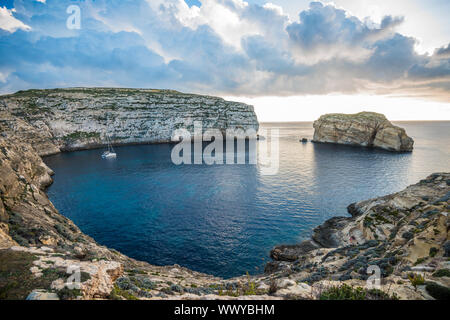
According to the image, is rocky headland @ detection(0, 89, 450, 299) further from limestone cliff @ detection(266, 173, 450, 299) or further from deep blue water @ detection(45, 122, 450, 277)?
deep blue water @ detection(45, 122, 450, 277)

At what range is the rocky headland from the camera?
9.12 m

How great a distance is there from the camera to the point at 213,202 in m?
42.4

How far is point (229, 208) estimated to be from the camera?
39.6 m

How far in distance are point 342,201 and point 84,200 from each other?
54.8 m

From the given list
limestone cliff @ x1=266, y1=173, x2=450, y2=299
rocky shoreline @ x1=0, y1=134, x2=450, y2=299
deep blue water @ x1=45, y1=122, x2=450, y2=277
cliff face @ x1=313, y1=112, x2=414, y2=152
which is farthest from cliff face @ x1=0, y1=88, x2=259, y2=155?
limestone cliff @ x1=266, y1=173, x2=450, y2=299

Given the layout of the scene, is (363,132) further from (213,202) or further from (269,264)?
(269,264)

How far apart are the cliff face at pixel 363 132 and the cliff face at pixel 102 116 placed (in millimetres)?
54981

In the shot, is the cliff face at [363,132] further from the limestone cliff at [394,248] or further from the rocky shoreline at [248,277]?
the rocky shoreline at [248,277]

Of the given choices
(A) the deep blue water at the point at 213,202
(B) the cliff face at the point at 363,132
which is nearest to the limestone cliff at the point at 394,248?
(A) the deep blue water at the point at 213,202

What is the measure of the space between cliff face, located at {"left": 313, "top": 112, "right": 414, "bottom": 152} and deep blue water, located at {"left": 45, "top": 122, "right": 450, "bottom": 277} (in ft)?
81.0

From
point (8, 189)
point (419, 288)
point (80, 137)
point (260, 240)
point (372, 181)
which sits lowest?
point (260, 240)

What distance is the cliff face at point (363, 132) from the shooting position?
97.1 m
